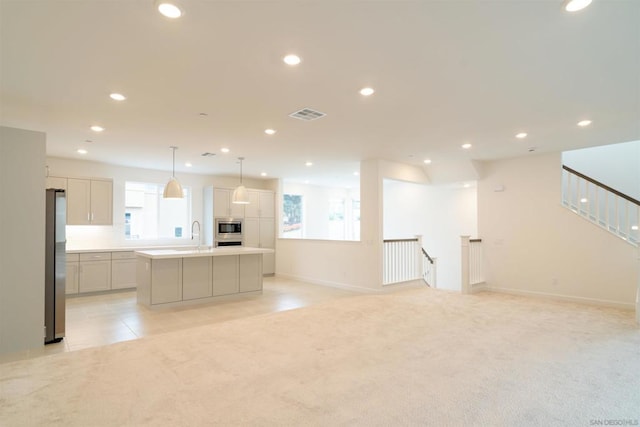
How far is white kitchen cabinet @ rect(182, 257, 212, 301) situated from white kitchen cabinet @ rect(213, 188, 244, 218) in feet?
8.64

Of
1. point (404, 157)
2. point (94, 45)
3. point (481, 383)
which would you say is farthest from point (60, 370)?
point (404, 157)

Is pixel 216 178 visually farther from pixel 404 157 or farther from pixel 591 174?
pixel 591 174

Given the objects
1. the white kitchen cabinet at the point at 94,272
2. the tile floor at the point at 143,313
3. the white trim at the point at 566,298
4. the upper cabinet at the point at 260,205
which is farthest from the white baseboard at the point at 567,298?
the white kitchen cabinet at the point at 94,272

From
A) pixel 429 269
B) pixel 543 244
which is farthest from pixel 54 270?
pixel 543 244

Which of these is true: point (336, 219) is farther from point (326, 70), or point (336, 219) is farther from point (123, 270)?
point (326, 70)

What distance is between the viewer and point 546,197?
613 centimetres

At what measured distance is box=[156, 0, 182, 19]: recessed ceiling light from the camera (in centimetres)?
201

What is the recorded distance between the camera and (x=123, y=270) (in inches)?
269

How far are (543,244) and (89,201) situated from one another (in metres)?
8.82

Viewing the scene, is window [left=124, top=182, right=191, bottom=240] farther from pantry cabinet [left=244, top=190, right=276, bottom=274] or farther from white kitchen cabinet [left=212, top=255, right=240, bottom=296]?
white kitchen cabinet [left=212, top=255, right=240, bottom=296]

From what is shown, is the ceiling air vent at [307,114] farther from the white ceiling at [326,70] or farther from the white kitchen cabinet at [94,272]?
the white kitchen cabinet at [94,272]

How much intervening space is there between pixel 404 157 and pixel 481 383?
4.58 m

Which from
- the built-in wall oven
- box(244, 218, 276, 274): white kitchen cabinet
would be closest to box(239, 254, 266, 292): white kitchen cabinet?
the built-in wall oven

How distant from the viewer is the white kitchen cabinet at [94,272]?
6.38m
